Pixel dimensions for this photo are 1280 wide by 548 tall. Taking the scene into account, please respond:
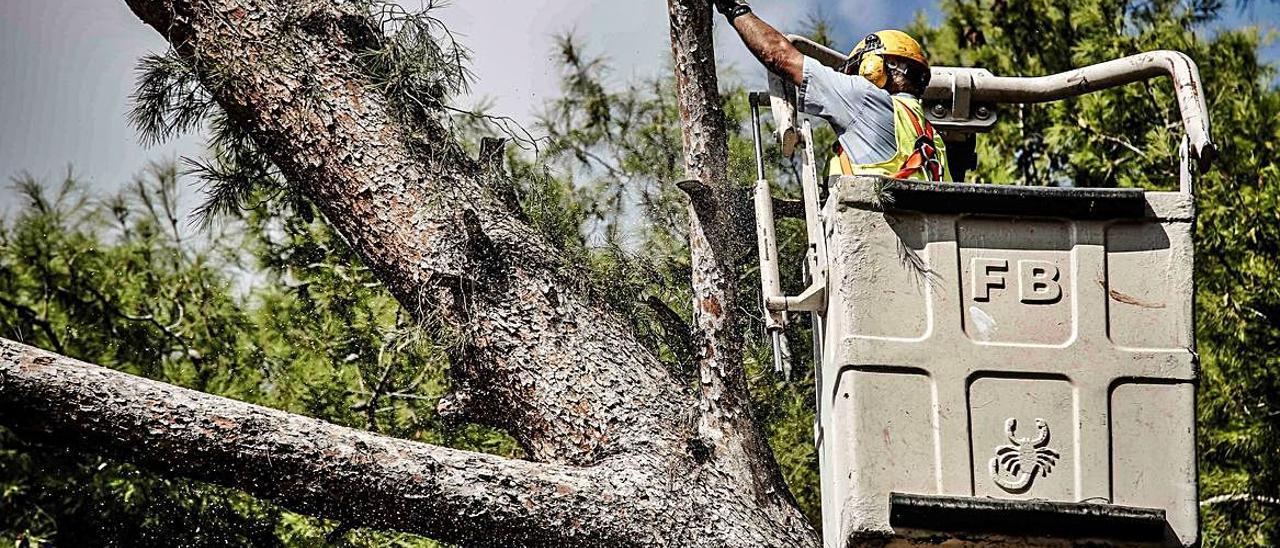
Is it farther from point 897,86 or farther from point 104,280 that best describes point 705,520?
point 104,280

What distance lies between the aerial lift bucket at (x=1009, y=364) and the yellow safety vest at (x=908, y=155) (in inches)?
16.0

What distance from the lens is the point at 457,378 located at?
5484 mm

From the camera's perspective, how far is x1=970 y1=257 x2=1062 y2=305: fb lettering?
177 inches

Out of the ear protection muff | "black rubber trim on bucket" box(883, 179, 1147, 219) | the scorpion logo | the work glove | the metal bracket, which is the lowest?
the scorpion logo

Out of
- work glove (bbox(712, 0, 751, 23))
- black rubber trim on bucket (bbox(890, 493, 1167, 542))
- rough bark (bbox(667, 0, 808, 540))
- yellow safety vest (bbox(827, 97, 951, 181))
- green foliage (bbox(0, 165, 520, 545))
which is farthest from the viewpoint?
green foliage (bbox(0, 165, 520, 545))

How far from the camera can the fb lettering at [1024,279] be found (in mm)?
4484

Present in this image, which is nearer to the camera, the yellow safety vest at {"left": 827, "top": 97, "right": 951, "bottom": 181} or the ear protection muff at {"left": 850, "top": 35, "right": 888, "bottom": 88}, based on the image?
the yellow safety vest at {"left": 827, "top": 97, "right": 951, "bottom": 181}

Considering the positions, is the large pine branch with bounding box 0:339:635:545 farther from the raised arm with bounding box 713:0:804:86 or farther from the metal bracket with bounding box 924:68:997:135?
the metal bracket with bounding box 924:68:997:135

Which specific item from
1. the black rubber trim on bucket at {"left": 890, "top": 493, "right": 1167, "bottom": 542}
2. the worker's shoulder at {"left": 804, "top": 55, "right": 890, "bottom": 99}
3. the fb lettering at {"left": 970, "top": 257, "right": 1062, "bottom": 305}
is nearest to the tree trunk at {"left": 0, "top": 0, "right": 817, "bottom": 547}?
the worker's shoulder at {"left": 804, "top": 55, "right": 890, "bottom": 99}

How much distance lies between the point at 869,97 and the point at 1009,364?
3.23 ft

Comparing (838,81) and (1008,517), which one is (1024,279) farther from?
(838,81)

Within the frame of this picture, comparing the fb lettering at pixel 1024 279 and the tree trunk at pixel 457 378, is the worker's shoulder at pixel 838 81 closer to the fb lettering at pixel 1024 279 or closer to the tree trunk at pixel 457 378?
the tree trunk at pixel 457 378

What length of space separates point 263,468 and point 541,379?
0.88 m

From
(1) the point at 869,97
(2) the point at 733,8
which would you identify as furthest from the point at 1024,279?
(2) the point at 733,8
